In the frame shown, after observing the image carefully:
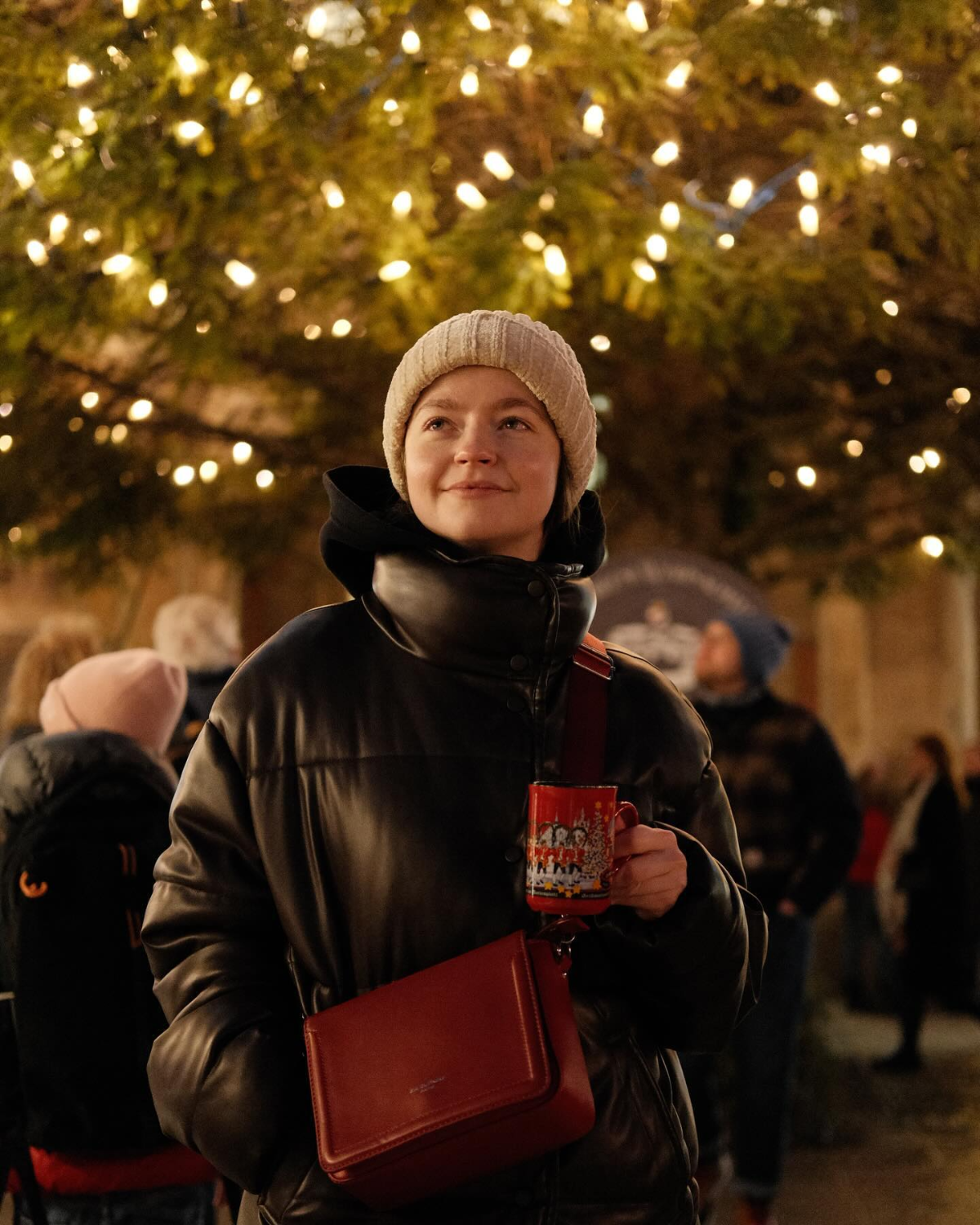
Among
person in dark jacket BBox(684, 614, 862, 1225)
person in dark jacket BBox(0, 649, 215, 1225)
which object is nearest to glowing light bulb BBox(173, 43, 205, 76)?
person in dark jacket BBox(0, 649, 215, 1225)

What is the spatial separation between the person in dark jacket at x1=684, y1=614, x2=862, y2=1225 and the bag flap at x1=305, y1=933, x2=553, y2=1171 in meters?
4.24

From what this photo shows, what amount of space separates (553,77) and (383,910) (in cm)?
504

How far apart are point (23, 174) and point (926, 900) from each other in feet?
21.3

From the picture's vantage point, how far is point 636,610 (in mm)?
6980

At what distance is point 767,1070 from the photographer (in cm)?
603

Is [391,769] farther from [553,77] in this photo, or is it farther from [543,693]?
[553,77]

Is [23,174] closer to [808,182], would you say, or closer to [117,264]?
[117,264]

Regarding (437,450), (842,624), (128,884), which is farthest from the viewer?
(842,624)

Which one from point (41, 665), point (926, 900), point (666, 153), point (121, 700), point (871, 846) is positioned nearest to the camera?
point (121, 700)

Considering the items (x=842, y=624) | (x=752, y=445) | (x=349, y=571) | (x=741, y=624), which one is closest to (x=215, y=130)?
(x=741, y=624)

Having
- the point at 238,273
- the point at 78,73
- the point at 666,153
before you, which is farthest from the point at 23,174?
the point at 666,153

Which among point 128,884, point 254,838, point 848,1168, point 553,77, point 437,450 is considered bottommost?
point 848,1168

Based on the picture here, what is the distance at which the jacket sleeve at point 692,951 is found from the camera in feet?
6.52

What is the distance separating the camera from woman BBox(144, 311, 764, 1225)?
6.34 feet
